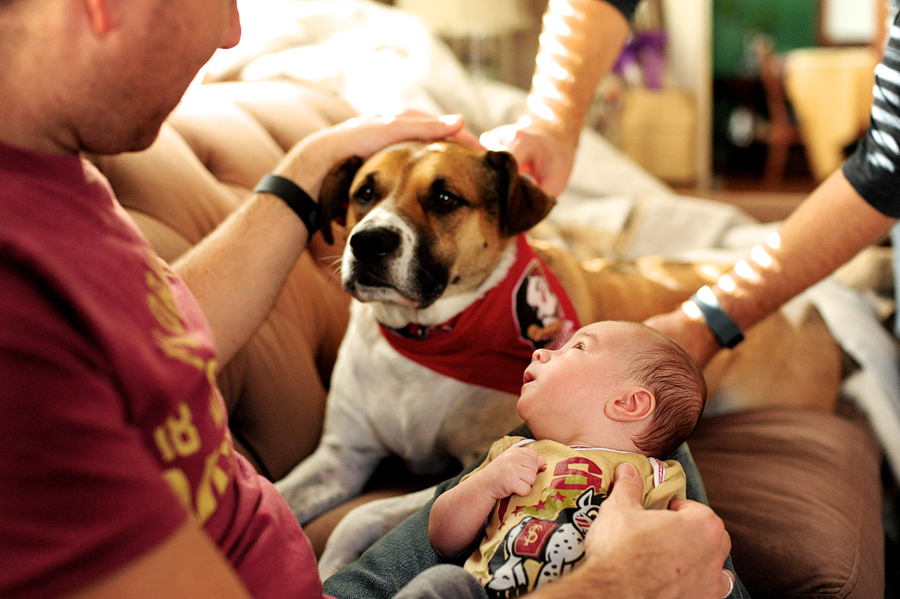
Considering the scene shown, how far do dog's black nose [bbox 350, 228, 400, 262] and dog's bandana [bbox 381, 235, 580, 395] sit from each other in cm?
19

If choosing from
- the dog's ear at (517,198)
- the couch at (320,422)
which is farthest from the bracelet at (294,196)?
the dog's ear at (517,198)

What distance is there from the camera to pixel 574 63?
186 cm

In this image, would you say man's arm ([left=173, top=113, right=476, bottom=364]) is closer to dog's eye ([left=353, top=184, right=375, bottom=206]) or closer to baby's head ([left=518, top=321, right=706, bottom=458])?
dog's eye ([left=353, top=184, right=375, bottom=206])

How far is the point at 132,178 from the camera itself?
145cm

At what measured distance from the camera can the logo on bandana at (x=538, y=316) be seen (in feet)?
4.93

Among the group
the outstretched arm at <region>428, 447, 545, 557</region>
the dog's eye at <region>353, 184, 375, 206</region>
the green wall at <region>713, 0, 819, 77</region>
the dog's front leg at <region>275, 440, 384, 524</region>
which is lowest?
the green wall at <region>713, 0, 819, 77</region>

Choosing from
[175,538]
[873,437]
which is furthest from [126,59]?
[873,437]

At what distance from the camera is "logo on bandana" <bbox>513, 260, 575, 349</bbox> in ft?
4.93

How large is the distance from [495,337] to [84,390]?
106 cm

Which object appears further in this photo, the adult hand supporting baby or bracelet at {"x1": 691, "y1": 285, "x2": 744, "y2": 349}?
bracelet at {"x1": 691, "y1": 285, "x2": 744, "y2": 349}

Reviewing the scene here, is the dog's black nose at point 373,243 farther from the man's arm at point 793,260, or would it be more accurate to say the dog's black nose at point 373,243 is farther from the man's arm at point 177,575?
the man's arm at point 177,575

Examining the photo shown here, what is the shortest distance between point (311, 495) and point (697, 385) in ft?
2.83

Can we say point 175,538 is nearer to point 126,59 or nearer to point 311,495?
point 126,59

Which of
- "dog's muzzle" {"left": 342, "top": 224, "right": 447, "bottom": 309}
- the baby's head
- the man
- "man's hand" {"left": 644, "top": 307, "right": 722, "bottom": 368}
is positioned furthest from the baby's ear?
"dog's muzzle" {"left": 342, "top": 224, "right": 447, "bottom": 309}
